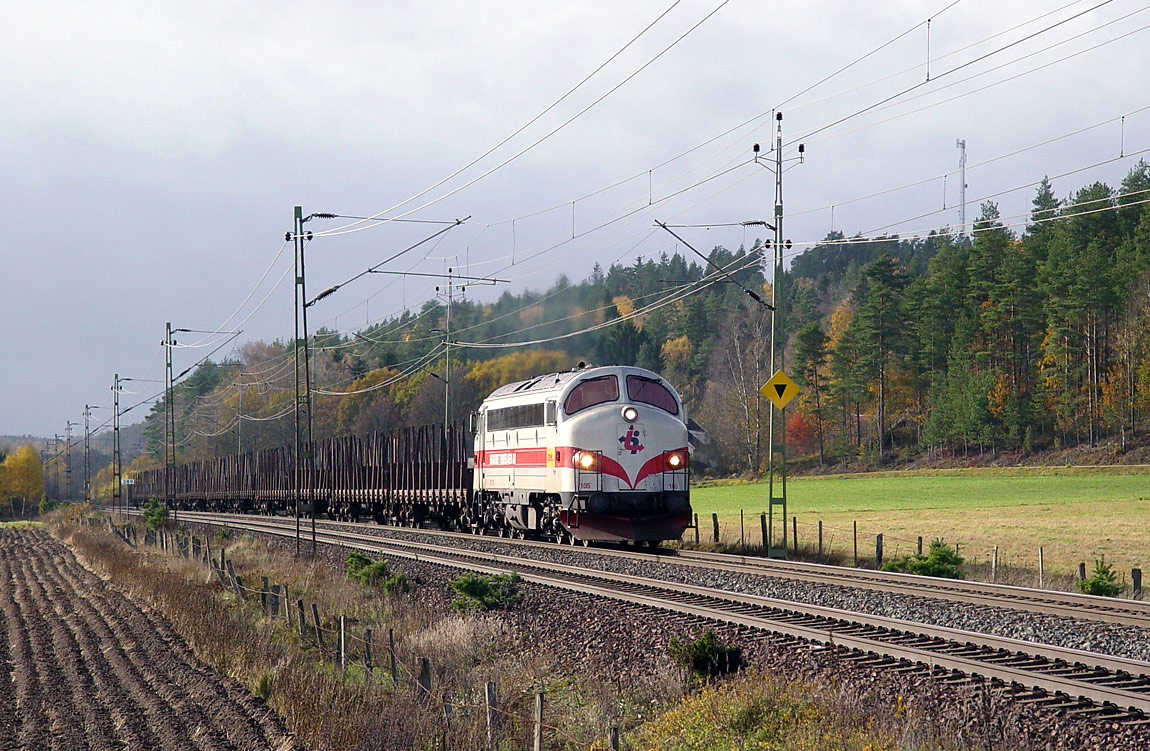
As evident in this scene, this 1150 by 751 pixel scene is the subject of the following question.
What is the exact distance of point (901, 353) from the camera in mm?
89625

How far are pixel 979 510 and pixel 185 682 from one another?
134 ft

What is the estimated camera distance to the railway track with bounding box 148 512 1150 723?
350 inches

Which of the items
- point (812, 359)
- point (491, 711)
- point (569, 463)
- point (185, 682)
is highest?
point (812, 359)

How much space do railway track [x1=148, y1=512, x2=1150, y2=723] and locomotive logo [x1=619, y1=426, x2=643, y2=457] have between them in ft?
23.2

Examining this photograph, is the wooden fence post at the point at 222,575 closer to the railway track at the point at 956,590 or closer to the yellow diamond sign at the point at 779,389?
the railway track at the point at 956,590

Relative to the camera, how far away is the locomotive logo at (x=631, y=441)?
82.5ft

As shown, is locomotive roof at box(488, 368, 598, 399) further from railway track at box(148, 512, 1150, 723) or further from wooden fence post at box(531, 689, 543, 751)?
wooden fence post at box(531, 689, 543, 751)

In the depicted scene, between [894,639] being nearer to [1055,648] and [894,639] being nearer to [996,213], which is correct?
[1055,648]

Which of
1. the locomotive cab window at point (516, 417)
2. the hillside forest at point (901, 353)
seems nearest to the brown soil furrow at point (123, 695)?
the locomotive cab window at point (516, 417)

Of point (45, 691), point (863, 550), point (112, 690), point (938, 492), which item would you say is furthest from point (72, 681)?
point (938, 492)

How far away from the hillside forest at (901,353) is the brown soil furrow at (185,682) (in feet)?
117

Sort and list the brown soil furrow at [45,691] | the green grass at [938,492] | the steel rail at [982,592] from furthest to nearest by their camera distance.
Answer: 1. the green grass at [938,492]
2. the steel rail at [982,592]
3. the brown soil furrow at [45,691]

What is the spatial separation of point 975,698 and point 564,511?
17.3 meters

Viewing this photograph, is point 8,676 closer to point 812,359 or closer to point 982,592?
point 982,592
